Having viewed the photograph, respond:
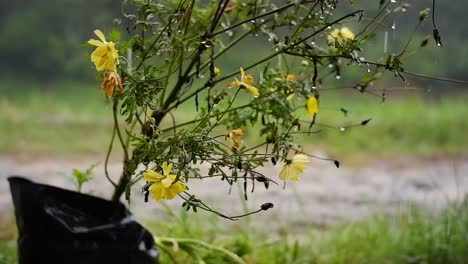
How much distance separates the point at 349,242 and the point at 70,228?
91 cm

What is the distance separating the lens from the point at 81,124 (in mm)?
4508

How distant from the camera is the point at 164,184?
934 millimetres

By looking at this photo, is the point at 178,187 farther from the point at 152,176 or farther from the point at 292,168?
the point at 292,168

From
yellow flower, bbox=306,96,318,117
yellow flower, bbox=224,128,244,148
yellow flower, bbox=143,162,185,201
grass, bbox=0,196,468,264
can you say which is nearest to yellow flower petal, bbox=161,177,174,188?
yellow flower, bbox=143,162,185,201

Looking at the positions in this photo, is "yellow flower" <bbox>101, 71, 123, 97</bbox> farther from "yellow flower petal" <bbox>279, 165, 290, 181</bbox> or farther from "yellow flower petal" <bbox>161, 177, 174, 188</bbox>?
"yellow flower petal" <bbox>279, 165, 290, 181</bbox>

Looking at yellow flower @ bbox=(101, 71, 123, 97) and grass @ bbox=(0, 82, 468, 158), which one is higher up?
grass @ bbox=(0, 82, 468, 158)

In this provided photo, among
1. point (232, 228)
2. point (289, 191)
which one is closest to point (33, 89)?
point (289, 191)

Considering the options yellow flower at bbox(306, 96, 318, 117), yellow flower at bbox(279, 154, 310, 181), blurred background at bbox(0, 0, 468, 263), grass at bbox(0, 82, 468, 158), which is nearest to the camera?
yellow flower at bbox(279, 154, 310, 181)

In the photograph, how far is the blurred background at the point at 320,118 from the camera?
9.87 feet

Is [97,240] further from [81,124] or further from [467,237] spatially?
[81,124]

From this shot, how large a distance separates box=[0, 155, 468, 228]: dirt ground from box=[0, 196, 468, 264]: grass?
34 centimetres

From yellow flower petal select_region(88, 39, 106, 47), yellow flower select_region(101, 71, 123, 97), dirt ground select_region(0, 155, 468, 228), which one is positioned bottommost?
yellow flower select_region(101, 71, 123, 97)

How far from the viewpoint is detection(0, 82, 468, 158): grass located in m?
4.09

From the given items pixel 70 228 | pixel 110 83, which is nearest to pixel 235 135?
pixel 110 83
